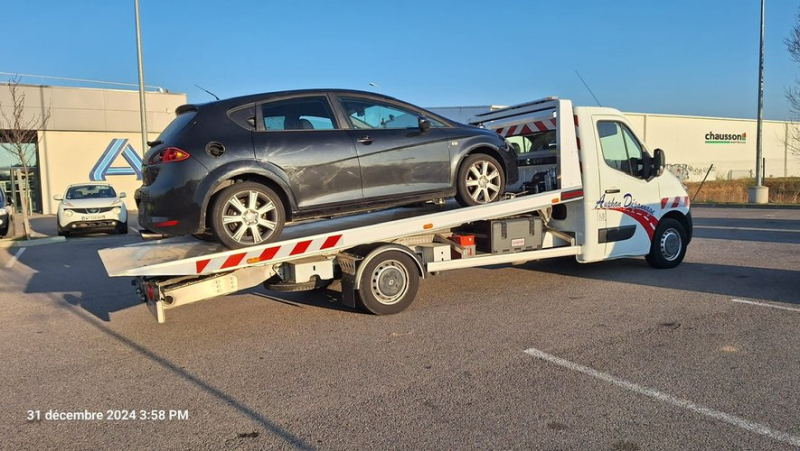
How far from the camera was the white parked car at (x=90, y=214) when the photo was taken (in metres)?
15.6

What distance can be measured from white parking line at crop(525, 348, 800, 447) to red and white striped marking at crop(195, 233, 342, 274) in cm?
226

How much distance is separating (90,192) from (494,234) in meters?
14.4

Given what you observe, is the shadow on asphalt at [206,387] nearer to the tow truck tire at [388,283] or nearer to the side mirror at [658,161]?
the tow truck tire at [388,283]

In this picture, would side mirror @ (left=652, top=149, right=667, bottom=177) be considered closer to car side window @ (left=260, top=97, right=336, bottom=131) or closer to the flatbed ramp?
the flatbed ramp

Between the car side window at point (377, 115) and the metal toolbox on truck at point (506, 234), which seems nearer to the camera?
the car side window at point (377, 115)

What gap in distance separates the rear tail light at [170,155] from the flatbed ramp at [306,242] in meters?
0.91

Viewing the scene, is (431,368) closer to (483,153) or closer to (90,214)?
(483,153)

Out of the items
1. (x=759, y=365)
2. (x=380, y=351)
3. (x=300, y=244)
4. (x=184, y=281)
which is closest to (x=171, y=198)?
(x=184, y=281)

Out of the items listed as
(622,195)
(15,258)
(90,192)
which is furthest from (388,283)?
(90,192)

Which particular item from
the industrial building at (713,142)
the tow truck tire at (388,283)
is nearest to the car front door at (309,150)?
the tow truck tire at (388,283)

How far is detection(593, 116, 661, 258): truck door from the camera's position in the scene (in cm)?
798

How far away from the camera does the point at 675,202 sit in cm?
880

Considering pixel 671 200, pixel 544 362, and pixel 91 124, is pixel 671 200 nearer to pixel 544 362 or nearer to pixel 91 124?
pixel 544 362

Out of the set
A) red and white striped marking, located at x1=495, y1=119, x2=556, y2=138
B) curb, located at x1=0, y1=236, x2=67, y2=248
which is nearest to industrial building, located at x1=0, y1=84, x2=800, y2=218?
curb, located at x1=0, y1=236, x2=67, y2=248
